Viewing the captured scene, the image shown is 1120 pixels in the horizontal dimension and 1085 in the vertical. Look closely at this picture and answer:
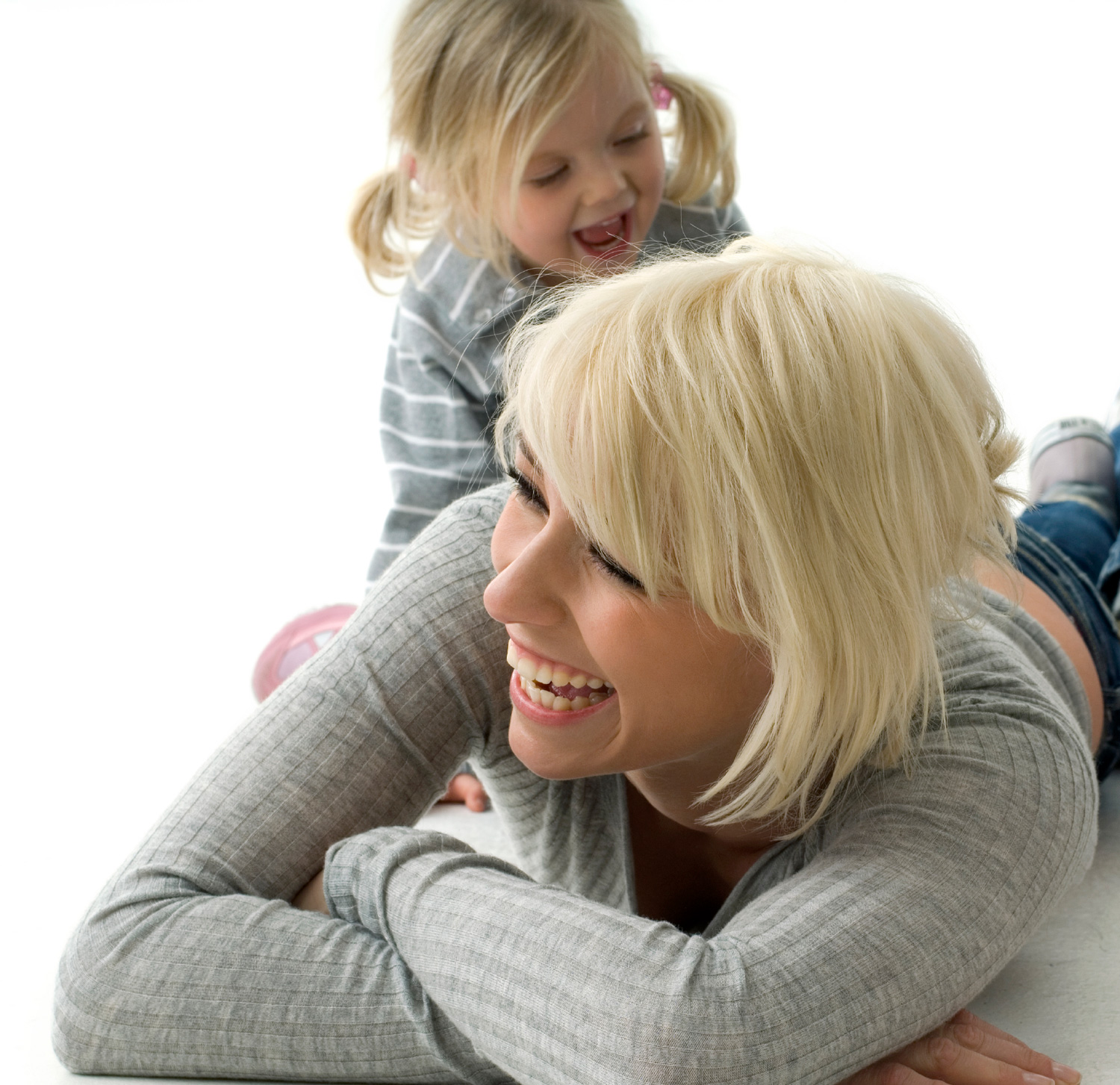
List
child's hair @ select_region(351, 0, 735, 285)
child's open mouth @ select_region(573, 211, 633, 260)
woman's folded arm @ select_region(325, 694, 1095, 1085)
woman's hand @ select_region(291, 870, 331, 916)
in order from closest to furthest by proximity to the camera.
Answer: woman's folded arm @ select_region(325, 694, 1095, 1085) < woman's hand @ select_region(291, 870, 331, 916) < child's hair @ select_region(351, 0, 735, 285) < child's open mouth @ select_region(573, 211, 633, 260)

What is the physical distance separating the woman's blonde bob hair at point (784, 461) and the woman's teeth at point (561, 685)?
0.10 m

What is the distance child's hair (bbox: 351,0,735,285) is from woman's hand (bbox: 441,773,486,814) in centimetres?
67

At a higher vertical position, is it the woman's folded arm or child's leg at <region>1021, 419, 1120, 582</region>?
the woman's folded arm

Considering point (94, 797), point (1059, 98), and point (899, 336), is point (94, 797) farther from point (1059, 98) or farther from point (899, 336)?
point (1059, 98)

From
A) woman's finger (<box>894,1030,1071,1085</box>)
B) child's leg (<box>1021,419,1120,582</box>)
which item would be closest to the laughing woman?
woman's finger (<box>894,1030,1071,1085</box>)

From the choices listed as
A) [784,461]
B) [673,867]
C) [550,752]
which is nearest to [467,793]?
[673,867]

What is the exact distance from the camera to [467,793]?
1.66m

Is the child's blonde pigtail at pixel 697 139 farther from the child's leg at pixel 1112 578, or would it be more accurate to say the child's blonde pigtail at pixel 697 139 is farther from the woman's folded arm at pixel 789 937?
the woman's folded arm at pixel 789 937

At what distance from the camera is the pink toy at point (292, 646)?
1915 millimetres

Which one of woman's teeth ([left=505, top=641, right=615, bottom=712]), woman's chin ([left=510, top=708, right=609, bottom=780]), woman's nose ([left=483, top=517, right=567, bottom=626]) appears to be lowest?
woman's chin ([left=510, top=708, right=609, bottom=780])

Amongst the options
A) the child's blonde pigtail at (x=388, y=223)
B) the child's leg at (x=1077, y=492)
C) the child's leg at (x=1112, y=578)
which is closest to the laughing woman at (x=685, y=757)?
the child's leg at (x=1112, y=578)

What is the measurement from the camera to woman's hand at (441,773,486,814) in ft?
5.41

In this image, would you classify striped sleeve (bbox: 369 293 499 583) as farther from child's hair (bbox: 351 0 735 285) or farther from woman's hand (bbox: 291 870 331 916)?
woman's hand (bbox: 291 870 331 916)

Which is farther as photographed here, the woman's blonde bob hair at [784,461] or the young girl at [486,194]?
the young girl at [486,194]
